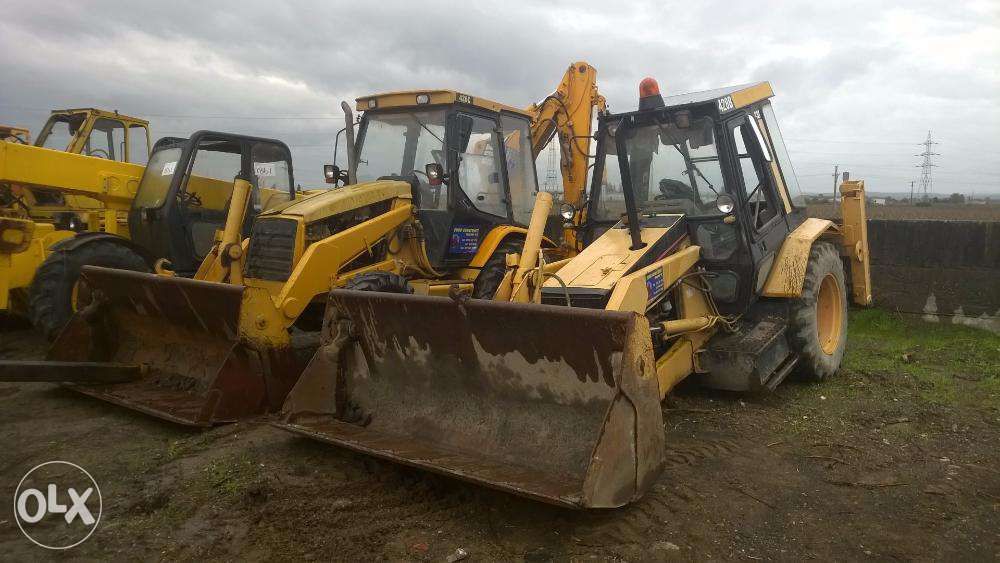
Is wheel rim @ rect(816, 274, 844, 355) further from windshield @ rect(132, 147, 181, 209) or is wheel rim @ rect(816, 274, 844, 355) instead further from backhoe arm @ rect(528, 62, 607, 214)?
windshield @ rect(132, 147, 181, 209)

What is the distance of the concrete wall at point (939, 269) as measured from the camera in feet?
25.4

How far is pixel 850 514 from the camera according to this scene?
→ 3.48 metres

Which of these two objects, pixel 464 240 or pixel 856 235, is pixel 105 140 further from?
pixel 856 235

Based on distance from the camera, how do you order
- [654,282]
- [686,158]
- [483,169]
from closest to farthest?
[654,282], [686,158], [483,169]

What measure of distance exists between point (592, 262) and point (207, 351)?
9.61 feet

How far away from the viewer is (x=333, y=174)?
24.9 feet

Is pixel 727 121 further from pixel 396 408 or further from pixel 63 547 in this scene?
pixel 63 547

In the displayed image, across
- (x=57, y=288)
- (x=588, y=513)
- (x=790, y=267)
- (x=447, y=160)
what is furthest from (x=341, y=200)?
(x=588, y=513)

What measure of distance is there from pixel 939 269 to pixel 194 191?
8.50 metres

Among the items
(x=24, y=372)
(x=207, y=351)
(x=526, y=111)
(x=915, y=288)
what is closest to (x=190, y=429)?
(x=207, y=351)

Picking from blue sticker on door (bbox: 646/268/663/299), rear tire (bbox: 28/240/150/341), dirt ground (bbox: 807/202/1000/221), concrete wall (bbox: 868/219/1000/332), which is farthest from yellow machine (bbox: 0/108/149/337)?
dirt ground (bbox: 807/202/1000/221)

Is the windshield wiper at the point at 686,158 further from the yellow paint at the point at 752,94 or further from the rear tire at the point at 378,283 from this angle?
the rear tire at the point at 378,283

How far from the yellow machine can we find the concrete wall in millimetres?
8336

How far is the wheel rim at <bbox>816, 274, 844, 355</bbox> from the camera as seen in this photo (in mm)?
6315
